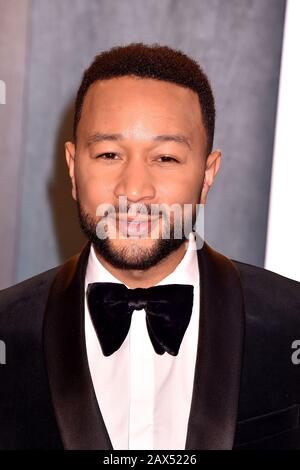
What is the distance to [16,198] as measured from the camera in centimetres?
304

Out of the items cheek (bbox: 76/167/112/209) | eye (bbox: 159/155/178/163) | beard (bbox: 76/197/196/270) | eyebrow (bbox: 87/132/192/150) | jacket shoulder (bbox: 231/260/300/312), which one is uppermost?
eyebrow (bbox: 87/132/192/150)

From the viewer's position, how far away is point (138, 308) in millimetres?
1992

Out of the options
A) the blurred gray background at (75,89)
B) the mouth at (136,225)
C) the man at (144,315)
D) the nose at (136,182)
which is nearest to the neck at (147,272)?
the man at (144,315)

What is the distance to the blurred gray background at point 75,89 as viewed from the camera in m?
2.89

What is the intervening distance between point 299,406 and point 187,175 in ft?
2.41

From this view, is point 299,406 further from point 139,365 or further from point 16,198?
point 16,198

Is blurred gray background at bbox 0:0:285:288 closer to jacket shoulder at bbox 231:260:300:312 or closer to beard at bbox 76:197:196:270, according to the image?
jacket shoulder at bbox 231:260:300:312

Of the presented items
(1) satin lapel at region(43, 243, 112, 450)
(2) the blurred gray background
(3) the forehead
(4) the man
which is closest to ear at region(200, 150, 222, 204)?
(4) the man

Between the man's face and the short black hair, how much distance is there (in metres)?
0.03

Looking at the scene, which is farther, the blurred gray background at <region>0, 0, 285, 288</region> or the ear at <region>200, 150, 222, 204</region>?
the blurred gray background at <region>0, 0, 285, 288</region>

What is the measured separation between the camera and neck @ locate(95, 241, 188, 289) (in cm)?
204

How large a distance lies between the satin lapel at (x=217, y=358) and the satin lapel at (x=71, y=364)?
249 millimetres

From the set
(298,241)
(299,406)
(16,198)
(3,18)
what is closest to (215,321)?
(299,406)

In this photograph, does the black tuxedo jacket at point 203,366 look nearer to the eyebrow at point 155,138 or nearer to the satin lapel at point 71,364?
the satin lapel at point 71,364
